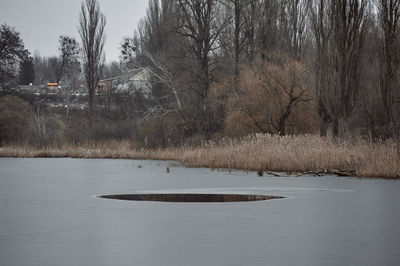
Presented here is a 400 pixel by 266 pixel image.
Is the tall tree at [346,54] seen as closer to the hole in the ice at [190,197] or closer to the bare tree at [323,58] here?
the bare tree at [323,58]

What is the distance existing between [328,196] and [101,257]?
7370 millimetres

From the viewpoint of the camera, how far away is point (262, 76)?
98.6 feet

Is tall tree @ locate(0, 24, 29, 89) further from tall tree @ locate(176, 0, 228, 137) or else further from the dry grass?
the dry grass

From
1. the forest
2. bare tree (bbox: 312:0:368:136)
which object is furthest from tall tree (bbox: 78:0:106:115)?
bare tree (bbox: 312:0:368:136)

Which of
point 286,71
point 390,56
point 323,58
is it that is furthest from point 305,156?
point 286,71

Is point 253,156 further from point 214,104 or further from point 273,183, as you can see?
point 214,104

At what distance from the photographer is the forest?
878 inches

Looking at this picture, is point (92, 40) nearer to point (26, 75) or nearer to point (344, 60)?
point (344, 60)

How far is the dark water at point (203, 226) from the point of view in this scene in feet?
22.2

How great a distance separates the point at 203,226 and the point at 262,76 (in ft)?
71.2

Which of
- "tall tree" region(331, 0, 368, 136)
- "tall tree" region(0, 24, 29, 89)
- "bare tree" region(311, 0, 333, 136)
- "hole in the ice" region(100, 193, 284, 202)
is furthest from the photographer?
"tall tree" region(0, 24, 29, 89)

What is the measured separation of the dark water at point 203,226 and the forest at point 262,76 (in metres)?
7.69

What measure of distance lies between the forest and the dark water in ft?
25.2

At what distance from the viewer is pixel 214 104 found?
3275 centimetres
